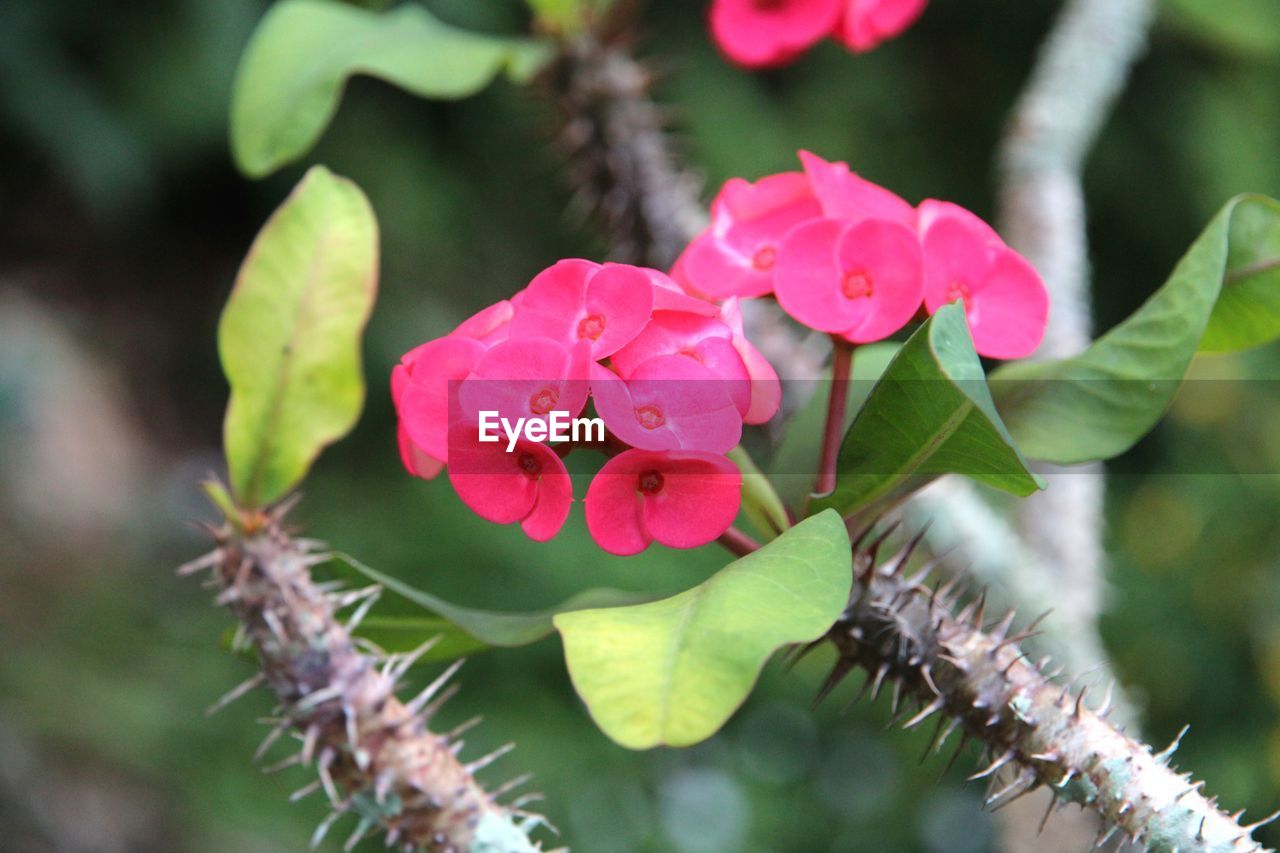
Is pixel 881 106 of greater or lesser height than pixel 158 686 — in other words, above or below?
above

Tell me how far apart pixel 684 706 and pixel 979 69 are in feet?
7.10

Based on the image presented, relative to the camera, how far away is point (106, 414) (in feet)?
8.16

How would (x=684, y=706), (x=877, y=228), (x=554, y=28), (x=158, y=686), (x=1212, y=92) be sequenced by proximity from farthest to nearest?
1. (x=1212, y=92)
2. (x=158, y=686)
3. (x=554, y=28)
4. (x=877, y=228)
5. (x=684, y=706)

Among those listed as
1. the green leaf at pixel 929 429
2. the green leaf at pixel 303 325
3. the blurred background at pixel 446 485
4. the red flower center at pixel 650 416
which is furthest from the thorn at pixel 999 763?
the blurred background at pixel 446 485

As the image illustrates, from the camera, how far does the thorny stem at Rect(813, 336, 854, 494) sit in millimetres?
606

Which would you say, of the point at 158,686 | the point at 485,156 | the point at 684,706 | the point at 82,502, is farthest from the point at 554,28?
the point at 82,502

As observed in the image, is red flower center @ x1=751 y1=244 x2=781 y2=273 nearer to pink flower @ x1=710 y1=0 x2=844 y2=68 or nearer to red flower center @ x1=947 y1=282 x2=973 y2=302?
red flower center @ x1=947 y1=282 x2=973 y2=302

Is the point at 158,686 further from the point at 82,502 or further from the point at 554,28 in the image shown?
the point at 554,28

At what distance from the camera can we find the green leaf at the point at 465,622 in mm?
625

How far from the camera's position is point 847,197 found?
0.59 metres

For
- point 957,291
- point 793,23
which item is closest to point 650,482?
point 957,291

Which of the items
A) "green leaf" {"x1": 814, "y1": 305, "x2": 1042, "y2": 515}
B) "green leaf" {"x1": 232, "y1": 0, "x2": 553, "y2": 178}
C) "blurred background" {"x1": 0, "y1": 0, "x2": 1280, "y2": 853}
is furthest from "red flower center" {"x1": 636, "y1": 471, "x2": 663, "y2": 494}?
"blurred background" {"x1": 0, "y1": 0, "x2": 1280, "y2": 853}

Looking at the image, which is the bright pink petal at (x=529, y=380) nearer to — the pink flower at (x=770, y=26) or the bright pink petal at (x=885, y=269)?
the bright pink petal at (x=885, y=269)

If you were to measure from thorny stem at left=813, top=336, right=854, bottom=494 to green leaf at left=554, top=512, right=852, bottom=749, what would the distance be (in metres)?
0.12
